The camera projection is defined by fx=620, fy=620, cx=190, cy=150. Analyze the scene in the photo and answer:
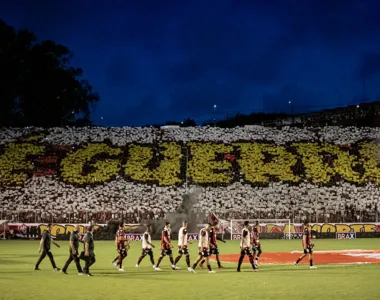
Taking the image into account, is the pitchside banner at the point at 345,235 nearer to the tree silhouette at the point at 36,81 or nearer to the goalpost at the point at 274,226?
the goalpost at the point at 274,226

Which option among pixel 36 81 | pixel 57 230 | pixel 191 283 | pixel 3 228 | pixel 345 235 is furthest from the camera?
pixel 36 81

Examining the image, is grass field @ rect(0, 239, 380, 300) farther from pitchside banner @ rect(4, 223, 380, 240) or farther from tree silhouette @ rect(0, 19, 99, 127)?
tree silhouette @ rect(0, 19, 99, 127)

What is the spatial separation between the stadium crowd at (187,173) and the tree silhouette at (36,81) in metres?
19.7

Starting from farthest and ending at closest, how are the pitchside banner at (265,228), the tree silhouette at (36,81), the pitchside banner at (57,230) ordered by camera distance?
the tree silhouette at (36,81) < the pitchside banner at (265,228) < the pitchside banner at (57,230)

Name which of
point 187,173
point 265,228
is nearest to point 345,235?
point 265,228

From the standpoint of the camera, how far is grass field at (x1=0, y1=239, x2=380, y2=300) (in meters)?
16.5

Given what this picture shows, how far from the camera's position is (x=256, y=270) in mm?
23734

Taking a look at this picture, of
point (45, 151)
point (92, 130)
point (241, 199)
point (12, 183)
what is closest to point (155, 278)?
point (241, 199)

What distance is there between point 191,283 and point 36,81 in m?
75.7

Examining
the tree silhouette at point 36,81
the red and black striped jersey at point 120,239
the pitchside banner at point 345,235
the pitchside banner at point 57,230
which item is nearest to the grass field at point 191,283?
the red and black striped jersey at point 120,239

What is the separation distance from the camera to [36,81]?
296 feet

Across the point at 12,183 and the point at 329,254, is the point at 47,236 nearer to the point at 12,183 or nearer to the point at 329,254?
the point at 329,254

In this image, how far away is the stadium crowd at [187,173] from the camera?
51219 millimetres

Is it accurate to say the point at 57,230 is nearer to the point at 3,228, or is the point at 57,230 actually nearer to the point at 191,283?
the point at 3,228
